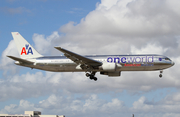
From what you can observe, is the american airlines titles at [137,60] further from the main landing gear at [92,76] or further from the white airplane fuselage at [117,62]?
the main landing gear at [92,76]

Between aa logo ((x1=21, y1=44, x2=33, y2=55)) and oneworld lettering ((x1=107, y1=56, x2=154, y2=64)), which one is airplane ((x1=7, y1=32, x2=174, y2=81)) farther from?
aa logo ((x1=21, y1=44, x2=33, y2=55))

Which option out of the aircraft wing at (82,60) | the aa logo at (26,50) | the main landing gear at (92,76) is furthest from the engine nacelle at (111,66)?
the aa logo at (26,50)

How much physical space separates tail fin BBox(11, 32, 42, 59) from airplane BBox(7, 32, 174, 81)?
4.19 feet

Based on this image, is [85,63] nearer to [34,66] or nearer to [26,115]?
[34,66]

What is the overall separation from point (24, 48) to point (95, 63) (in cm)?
1861

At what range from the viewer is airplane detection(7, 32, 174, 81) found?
56.2 meters

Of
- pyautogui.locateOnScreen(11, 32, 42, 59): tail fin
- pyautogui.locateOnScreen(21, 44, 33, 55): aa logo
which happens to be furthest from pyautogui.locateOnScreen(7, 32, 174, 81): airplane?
pyautogui.locateOnScreen(21, 44, 33, 55): aa logo

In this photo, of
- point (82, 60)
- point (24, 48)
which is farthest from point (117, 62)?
point (24, 48)

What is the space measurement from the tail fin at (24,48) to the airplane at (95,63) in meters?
1.28

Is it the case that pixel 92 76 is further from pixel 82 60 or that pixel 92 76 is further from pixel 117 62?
pixel 117 62

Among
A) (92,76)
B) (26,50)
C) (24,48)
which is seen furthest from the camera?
(24,48)

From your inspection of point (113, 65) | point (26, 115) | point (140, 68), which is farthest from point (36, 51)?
point (26, 115)

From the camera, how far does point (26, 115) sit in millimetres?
156000

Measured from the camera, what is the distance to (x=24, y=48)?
6594cm
